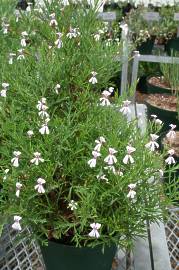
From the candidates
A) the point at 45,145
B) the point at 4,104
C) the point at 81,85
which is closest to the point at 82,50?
Answer: the point at 81,85

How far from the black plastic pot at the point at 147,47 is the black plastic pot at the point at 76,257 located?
284 centimetres

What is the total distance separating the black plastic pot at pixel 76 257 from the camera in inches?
39.0

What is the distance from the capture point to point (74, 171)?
37.8 inches

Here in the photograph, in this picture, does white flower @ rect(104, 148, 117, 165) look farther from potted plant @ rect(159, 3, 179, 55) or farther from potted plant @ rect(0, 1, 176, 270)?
potted plant @ rect(159, 3, 179, 55)

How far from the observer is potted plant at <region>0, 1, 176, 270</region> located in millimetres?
916

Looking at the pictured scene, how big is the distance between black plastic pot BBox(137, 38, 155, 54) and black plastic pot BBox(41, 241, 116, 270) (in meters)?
2.84

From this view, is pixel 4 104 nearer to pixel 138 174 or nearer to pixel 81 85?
pixel 81 85

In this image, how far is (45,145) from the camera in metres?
0.95

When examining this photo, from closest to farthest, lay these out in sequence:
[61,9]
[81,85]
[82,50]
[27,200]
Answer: [27,200]
[81,85]
[82,50]
[61,9]

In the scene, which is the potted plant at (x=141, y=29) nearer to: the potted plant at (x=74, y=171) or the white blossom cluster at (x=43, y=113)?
the potted plant at (x=74, y=171)

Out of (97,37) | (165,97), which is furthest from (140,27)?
(97,37)

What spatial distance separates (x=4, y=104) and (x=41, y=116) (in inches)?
7.1

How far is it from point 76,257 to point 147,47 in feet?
9.60

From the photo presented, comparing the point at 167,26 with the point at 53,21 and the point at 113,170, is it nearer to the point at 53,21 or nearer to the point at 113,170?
the point at 53,21
